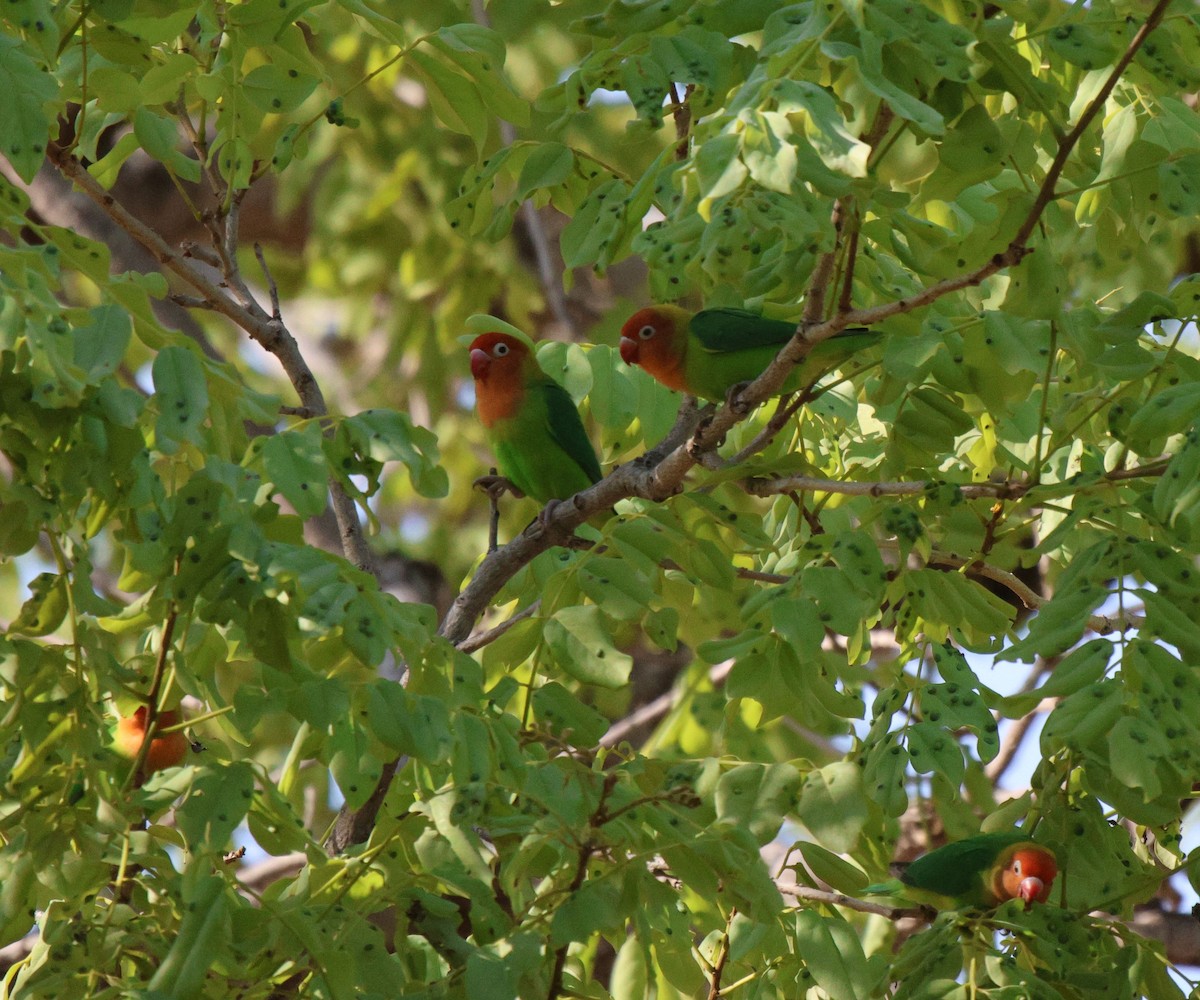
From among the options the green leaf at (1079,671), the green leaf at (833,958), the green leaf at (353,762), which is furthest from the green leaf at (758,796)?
the green leaf at (353,762)

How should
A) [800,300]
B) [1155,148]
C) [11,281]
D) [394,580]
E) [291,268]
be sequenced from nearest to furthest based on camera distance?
1. [11,281]
2. [1155,148]
3. [800,300]
4. [394,580]
5. [291,268]

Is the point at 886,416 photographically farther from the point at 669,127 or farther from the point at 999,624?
the point at 669,127

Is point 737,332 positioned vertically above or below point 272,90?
below

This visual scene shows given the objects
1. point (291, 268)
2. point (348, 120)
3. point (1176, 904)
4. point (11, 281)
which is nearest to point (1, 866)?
point (11, 281)

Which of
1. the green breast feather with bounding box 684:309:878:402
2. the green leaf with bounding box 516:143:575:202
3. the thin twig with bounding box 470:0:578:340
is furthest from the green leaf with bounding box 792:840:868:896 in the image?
the thin twig with bounding box 470:0:578:340

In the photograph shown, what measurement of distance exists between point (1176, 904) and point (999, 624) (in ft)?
8.61

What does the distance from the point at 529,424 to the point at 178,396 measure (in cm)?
245

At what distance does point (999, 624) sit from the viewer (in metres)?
2.82

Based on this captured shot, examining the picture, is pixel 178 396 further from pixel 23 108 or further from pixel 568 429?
pixel 568 429

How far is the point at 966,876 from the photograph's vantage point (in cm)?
327

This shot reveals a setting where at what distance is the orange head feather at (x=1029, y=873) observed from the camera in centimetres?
299

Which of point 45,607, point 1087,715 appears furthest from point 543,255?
point 1087,715

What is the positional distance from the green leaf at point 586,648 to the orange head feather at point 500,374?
6.63 feet

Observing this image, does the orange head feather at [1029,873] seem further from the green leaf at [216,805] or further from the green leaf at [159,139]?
the green leaf at [159,139]
